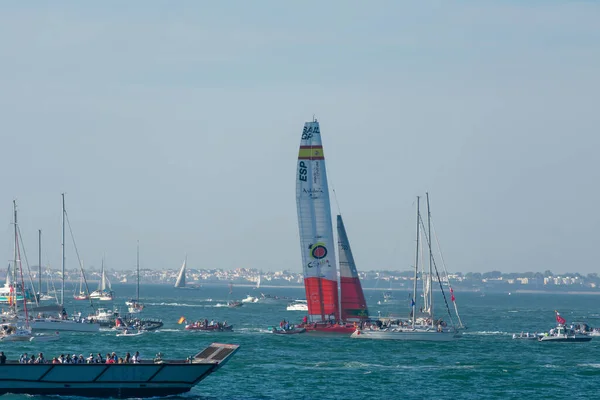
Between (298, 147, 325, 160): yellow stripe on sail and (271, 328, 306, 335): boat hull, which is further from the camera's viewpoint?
(298, 147, 325, 160): yellow stripe on sail

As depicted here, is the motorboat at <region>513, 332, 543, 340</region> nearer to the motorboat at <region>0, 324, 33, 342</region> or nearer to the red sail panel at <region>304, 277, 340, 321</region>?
the red sail panel at <region>304, 277, 340, 321</region>

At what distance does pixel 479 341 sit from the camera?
367ft

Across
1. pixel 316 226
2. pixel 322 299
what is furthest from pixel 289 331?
pixel 316 226

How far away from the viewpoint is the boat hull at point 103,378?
60.5 metres

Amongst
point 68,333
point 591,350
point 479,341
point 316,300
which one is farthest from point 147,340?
point 591,350

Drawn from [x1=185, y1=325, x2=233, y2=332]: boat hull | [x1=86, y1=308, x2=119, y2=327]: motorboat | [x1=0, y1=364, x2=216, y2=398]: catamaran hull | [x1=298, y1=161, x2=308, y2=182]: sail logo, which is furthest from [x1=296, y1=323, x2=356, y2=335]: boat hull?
[x1=0, y1=364, x2=216, y2=398]: catamaran hull

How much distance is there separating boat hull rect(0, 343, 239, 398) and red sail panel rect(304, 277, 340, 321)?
5698 cm

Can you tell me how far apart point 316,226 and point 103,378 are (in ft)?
190

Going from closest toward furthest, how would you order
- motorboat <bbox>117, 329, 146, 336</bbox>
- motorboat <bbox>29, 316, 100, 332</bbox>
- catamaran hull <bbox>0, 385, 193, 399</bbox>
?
catamaran hull <bbox>0, 385, 193, 399</bbox>, motorboat <bbox>117, 329, 146, 336</bbox>, motorboat <bbox>29, 316, 100, 332</bbox>

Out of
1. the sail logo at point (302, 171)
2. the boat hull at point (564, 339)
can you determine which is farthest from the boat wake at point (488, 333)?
the sail logo at point (302, 171)

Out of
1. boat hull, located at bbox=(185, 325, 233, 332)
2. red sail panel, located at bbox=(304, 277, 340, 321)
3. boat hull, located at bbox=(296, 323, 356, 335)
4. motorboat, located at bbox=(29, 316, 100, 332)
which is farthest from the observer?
boat hull, located at bbox=(185, 325, 233, 332)

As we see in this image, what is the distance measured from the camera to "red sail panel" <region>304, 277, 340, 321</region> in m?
120

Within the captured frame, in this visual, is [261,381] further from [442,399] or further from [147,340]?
[147,340]

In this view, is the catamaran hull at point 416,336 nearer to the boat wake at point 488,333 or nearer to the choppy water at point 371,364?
the choppy water at point 371,364
